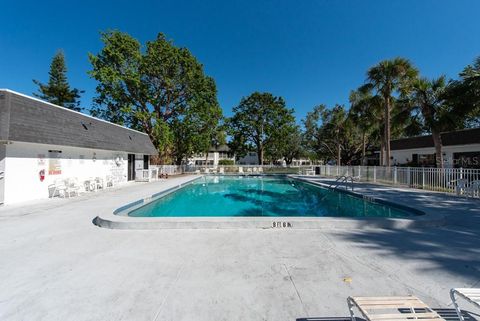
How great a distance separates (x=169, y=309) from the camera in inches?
98.3

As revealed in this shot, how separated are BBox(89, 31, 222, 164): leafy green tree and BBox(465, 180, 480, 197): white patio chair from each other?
21785 millimetres

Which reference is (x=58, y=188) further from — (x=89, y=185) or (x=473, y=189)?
(x=473, y=189)

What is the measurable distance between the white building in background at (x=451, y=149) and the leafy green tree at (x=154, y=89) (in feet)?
73.0

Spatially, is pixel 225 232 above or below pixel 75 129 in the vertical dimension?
below

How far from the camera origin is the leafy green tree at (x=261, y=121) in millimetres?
36281

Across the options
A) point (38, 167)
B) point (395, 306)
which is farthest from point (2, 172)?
point (395, 306)

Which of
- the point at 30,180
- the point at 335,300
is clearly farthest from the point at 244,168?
the point at 335,300

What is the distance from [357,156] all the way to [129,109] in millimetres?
32224

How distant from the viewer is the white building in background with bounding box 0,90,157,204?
8.17m

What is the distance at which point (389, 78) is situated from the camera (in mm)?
15812

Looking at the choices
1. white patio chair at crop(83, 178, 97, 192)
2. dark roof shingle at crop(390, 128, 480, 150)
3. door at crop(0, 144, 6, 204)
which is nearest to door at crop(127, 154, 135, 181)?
white patio chair at crop(83, 178, 97, 192)

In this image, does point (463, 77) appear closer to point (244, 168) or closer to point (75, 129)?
point (75, 129)

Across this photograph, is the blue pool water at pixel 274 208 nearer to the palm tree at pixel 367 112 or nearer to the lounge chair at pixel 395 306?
the lounge chair at pixel 395 306

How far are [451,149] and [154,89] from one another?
93.5ft
